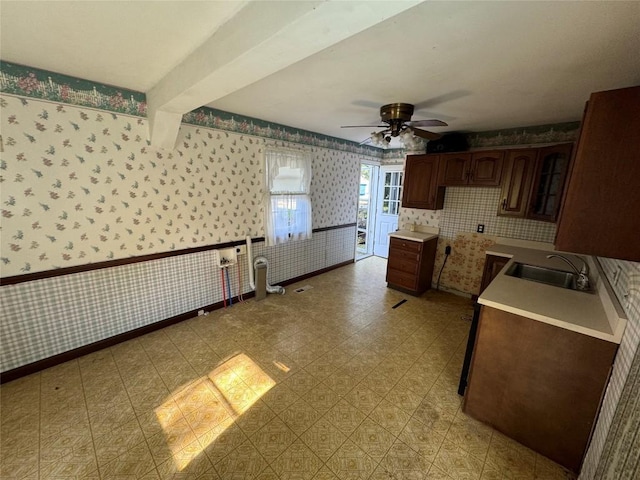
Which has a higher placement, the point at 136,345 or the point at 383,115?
the point at 383,115

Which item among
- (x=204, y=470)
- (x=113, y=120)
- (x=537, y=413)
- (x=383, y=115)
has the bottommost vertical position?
(x=204, y=470)

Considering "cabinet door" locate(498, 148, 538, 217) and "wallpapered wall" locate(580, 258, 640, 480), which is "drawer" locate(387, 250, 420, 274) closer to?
"cabinet door" locate(498, 148, 538, 217)

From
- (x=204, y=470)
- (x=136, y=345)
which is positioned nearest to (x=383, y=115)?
(x=204, y=470)

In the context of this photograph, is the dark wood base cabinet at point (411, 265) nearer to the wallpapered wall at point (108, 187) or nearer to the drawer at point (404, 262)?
the drawer at point (404, 262)

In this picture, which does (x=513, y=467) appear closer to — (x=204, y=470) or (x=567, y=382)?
(x=567, y=382)

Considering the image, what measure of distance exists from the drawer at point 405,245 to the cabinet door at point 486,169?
1.05 metres

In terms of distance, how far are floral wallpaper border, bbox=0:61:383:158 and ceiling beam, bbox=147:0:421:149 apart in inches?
28.8

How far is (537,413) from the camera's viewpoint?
1589 mm

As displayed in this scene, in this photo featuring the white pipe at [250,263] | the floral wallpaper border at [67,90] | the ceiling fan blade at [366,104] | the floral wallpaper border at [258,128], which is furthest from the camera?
the white pipe at [250,263]

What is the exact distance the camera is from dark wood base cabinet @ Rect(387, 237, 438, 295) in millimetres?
3684

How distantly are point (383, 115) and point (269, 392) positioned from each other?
249cm

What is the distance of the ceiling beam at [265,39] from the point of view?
2.81ft

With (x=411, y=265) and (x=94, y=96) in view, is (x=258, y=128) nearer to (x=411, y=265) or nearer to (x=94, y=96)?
(x=94, y=96)

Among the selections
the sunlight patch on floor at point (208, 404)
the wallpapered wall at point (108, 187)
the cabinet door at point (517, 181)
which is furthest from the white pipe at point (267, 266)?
the cabinet door at point (517, 181)
